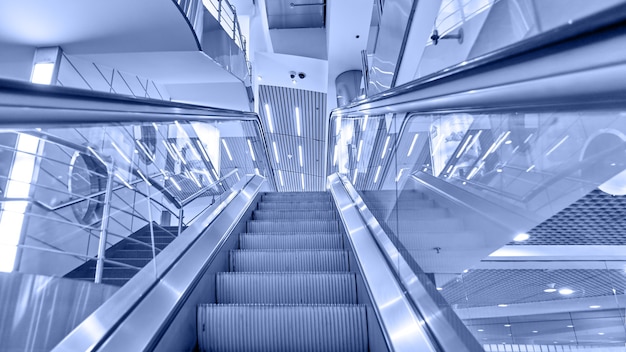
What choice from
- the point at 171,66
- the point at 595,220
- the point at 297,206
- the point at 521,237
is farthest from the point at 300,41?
the point at 595,220

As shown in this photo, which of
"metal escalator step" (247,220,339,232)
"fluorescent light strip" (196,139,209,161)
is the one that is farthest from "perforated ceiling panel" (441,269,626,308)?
"fluorescent light strip" (196,139,209,161)

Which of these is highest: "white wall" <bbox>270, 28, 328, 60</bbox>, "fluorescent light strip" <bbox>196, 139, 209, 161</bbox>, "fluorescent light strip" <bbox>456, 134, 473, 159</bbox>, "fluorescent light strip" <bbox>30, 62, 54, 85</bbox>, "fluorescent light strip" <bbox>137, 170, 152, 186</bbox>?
"white wall" <bbox>270, 28, 328, 60</bbox>

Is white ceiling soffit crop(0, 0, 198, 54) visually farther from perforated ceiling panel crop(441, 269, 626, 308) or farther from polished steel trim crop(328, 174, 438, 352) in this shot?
perforated ceiling panel crop(441, 269, 626, 308)

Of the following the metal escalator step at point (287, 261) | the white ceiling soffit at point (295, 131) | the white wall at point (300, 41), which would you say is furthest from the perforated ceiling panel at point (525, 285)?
the white ceiling soffit at point (295, 131)

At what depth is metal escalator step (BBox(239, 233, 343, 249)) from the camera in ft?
11.1

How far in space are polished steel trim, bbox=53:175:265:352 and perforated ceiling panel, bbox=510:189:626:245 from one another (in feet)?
4.40

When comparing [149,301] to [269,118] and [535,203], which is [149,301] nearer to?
[535,203]

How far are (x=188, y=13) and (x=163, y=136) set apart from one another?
2.45m

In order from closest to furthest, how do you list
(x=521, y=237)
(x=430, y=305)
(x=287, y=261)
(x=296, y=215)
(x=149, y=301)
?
(x=521, y=237)
(x=430, y=305)
(x=149, y=301)
(x=287, y=261)
(x=296, y=215)

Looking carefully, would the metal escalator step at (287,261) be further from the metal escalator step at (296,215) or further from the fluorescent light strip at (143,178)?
the metal escalator step at (296,215)

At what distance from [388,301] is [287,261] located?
1.34m

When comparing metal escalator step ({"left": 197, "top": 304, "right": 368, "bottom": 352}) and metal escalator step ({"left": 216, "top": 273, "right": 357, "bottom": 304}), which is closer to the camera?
metal escalator step ({"left": 197, "top": 304, "right": 368, "bottom": 352})

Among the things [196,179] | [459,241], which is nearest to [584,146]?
[459,241]

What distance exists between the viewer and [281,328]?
200 centimetres
